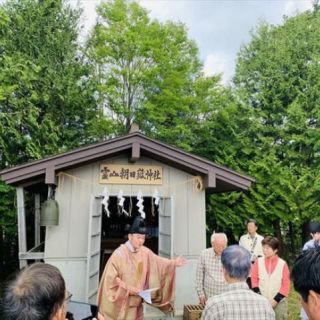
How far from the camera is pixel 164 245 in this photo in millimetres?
7102

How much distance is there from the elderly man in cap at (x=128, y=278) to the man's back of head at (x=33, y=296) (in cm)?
261

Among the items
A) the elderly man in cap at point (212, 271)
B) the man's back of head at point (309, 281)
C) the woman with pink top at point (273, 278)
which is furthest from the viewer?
the elderly man in cap at point (212, 271)

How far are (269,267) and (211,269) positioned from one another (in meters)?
0.74

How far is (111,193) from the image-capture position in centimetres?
705

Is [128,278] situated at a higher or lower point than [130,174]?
lower

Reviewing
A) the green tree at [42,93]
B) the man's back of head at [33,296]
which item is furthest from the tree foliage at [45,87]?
the man's back of head at [33,296]

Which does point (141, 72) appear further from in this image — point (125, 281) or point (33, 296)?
point (33, 296)

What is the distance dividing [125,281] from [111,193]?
9.37 ft

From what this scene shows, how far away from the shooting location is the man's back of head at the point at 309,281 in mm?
1518

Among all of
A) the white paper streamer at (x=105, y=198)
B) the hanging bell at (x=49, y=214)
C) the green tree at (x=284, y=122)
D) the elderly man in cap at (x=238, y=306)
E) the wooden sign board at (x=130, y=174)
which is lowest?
the elderly man in cap at (x=238, y=306)

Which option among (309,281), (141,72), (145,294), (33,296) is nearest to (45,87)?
(141,72)

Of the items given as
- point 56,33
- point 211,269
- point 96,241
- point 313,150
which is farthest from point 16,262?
point 313,150

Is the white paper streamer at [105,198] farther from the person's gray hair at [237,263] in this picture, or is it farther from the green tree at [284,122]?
the green tree at [284,122]

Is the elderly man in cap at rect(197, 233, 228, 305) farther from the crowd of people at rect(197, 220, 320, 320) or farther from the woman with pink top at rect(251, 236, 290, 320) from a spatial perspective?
the woman with pink top at rect(251, 236, 290, 320)
